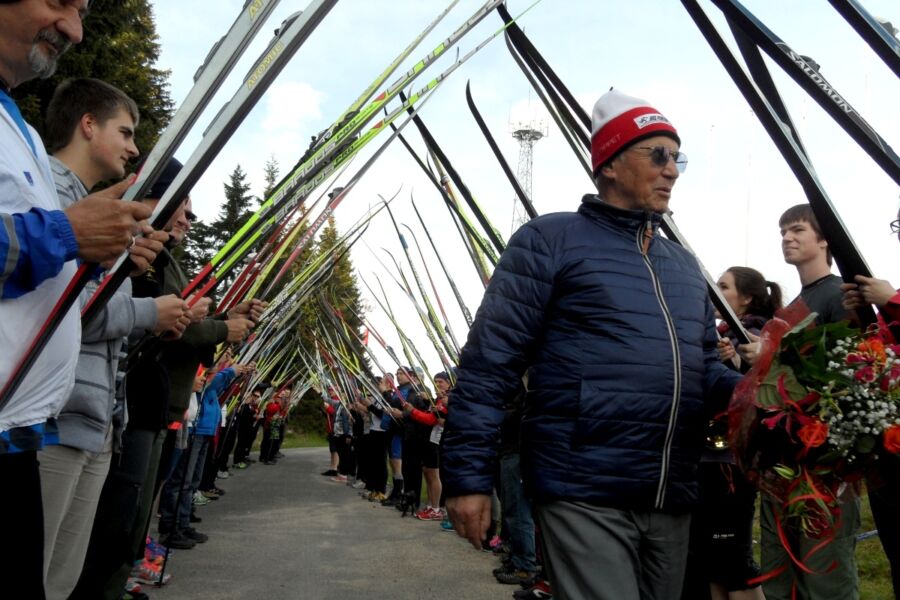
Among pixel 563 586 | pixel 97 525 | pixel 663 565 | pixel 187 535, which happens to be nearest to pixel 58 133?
pixel 97 525

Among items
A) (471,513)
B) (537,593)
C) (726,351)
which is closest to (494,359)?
(471,513)

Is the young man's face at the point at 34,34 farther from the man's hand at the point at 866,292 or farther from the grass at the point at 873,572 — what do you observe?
the grass at the point at 873,572

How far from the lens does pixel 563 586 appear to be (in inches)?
99.9

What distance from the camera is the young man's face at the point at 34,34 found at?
1898 millimetres

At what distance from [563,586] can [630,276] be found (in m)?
1.09

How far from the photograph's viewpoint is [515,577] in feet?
23.3

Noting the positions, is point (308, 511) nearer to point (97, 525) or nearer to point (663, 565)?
point (97, 525)

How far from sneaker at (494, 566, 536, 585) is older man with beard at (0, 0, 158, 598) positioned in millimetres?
5513

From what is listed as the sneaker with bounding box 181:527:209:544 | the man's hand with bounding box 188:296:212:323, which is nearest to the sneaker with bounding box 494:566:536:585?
the sneaker with bounding box 181:527:209:544

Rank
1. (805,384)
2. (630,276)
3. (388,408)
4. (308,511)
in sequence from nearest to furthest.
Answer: (805,384) < (630,276) < (308,511) < (388,408)

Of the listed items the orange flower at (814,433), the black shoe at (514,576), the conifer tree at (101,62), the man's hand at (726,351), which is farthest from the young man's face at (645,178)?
the conifer tree at (101,62)

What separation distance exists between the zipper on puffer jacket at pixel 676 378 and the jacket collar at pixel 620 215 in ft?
0.07

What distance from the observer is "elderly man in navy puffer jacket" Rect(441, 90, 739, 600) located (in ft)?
8.38

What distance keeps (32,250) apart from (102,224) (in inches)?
7.2
